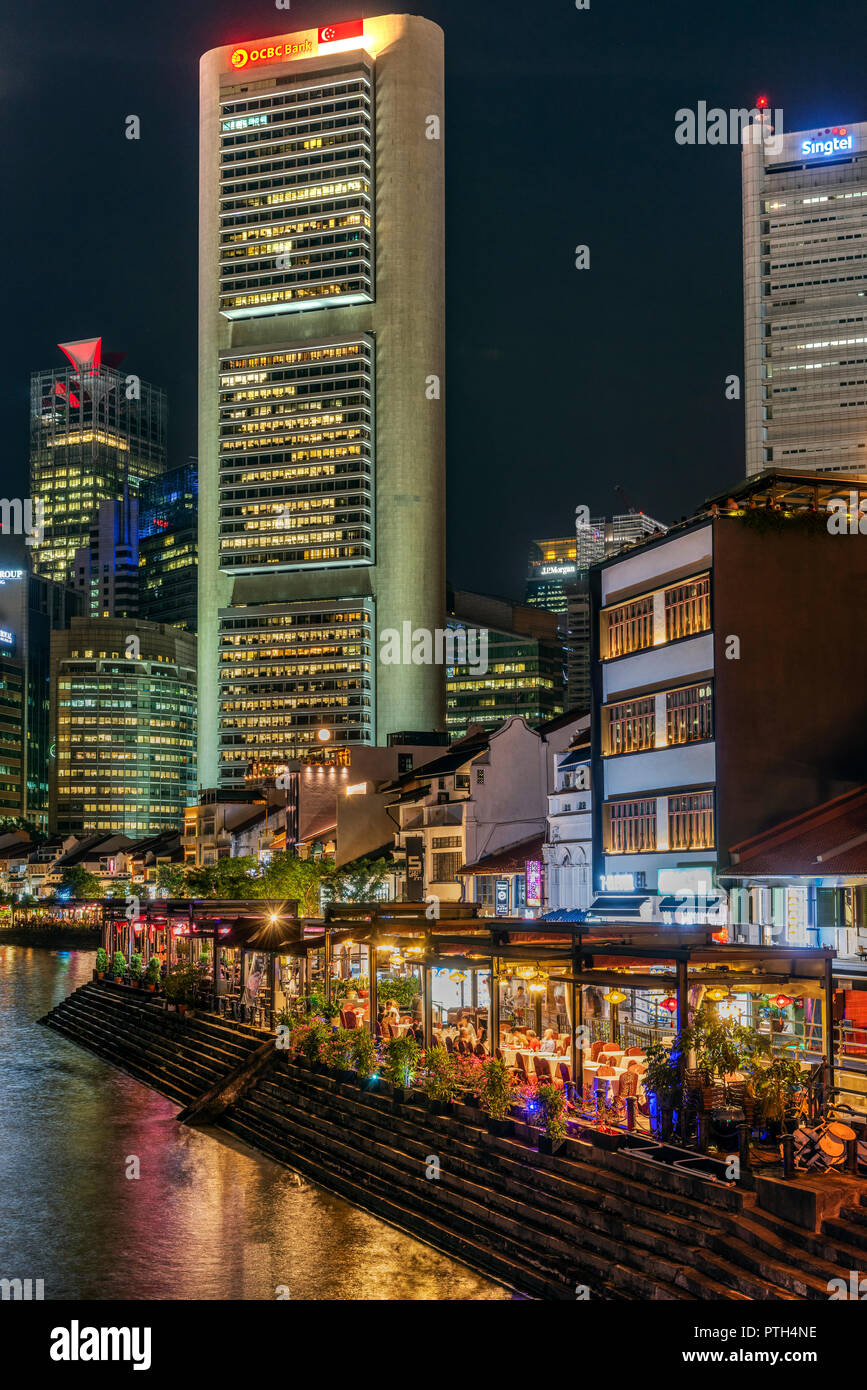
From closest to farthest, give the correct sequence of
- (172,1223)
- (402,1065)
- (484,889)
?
1. (172,1223)
2. (402,1065)
3. (484,889)

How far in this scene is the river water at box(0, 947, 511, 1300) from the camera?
81.1 feet

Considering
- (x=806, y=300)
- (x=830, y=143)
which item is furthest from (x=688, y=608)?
(x=830, y=143)

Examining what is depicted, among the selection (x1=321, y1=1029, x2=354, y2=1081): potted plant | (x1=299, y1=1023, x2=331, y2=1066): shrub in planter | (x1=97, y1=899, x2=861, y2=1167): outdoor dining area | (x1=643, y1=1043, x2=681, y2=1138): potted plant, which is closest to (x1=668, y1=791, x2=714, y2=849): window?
Result: (x1=97, y1=899, x2=861, y2=1167): outdoor dining area

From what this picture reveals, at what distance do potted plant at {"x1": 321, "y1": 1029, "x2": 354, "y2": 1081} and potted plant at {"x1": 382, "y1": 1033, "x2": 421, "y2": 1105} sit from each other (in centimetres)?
233

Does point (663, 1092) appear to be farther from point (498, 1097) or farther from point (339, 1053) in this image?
point (339, 1053)

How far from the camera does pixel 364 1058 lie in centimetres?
3525

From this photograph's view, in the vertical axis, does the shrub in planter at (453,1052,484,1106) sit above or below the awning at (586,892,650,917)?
below

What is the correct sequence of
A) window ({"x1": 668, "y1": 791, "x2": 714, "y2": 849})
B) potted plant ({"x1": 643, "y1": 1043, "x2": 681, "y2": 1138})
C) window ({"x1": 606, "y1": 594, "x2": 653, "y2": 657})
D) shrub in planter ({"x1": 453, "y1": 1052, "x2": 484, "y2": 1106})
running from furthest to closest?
window ({"x1": 606, "y1": 594, "x2": 653, "y2": 657})
window ({"x1": 668, "y1": 791, "x2": 714, "y2": 849})
shrub in planter ({"x1": 453, "y1": 1052, "x2": 484, "y2": 1106})
potted plant ({"x1": 643, "y1": 1043, "x2": 681, "y2": 1138})

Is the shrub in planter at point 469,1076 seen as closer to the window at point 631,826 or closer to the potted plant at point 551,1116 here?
the potted plant at point 551,1116

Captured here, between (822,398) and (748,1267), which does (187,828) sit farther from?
(748,1267)

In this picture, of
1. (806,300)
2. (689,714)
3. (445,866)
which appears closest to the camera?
(689,714)

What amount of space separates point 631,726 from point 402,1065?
26.2m

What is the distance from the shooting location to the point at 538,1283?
2294cm

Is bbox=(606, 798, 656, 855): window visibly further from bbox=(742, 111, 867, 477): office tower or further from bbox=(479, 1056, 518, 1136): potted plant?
bbox=(742, 111, 867, 477): office tower
